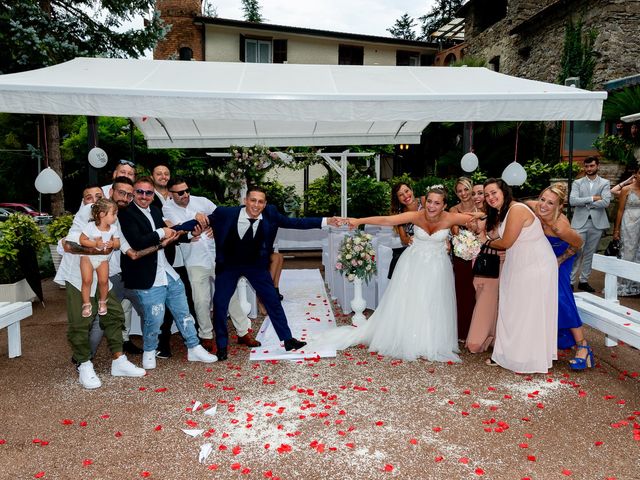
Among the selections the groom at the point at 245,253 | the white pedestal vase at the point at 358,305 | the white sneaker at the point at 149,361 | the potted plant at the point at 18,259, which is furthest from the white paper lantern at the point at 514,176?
the potted plant at the point at 18,259

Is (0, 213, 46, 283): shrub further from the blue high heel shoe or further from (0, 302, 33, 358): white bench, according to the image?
the blue high heel shoe

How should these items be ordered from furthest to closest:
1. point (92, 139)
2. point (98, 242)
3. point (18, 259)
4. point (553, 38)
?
1. point (553, 38)
2. point (18, 259)
3. point (92, 139)
4. point (98, 242)

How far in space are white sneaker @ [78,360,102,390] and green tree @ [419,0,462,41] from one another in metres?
51.0

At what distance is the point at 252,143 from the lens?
9609 mm

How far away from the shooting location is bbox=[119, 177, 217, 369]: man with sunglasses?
491 cm

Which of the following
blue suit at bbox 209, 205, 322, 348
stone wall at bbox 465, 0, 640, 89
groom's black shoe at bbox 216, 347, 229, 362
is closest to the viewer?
blue suit at bbox 209, 205, 322, 348

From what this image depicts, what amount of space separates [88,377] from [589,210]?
7916 mm

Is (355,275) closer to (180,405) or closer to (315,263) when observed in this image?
(180,405)

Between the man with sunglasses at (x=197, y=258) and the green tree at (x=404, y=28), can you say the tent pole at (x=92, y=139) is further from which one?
the green tree at (x=404, y=28)

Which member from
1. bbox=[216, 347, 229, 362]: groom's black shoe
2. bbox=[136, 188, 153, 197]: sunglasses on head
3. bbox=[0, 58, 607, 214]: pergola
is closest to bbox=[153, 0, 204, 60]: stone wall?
bbox=[0, 58, 607, 214]: pergola

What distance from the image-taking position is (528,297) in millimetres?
4957

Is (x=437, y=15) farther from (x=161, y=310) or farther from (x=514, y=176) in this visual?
(x=161, y=310)

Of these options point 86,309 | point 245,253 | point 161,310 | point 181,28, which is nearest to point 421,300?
point 245,253

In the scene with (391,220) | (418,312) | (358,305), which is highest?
(391,220)
